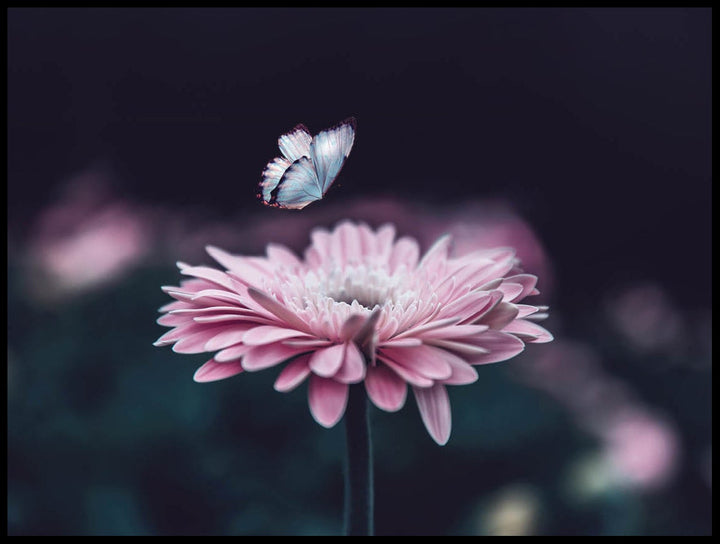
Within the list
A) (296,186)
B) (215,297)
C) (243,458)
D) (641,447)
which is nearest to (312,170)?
(296,186)

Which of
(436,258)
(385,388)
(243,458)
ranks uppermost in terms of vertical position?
(436,258)

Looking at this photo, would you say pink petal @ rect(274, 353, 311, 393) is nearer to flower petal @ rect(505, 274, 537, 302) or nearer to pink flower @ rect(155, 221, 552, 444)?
pink flower @ rect(155, 221, 552, 444)

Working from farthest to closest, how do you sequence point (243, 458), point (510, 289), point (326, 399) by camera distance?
point (243, 458) → point (510, 289) → point (326, 399)

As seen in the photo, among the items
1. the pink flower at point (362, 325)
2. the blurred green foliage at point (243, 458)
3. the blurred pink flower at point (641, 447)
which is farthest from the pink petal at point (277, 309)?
the blurred pink flower at point (641, 447)

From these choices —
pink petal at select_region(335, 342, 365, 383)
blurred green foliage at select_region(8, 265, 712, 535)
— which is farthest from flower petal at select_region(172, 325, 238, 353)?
blurred green foliage at select_region(8, 265, 712, 535)

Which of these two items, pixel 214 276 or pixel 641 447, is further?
pixel 641 447

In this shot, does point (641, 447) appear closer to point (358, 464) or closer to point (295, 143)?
point (358, 464)
